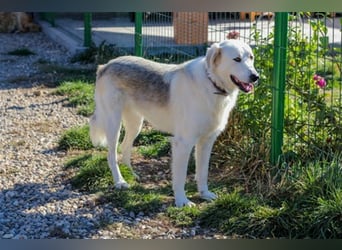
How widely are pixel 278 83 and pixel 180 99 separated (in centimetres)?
77

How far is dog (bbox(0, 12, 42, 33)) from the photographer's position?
46.7 ft

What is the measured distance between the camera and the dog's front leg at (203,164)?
443 cm

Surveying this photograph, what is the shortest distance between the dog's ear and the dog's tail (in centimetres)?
105

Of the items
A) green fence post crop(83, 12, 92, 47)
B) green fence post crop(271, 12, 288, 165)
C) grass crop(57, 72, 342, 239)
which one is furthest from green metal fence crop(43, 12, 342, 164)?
green fence post crop(83, 12, 92, 47)

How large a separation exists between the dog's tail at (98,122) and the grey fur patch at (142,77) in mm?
123

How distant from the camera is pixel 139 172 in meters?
5.06

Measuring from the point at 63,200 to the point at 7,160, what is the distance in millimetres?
1236

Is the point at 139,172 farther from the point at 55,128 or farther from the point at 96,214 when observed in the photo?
the point at 55,128

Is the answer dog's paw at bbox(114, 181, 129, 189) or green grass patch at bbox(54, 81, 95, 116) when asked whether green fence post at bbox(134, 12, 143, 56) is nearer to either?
green grass patch at bbox(54, 81, 95, 116)

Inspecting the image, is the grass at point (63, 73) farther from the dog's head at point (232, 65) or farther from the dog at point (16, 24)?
the dog's head at point (232, 65)

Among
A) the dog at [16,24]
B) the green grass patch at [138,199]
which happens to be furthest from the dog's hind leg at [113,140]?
the dog at [16,24]

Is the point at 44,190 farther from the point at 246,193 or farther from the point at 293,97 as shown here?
the point at 293,97

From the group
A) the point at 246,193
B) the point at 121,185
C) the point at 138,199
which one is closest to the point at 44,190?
the point at 121,185

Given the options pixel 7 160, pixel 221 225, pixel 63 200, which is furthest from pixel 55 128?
pixel 221 225
